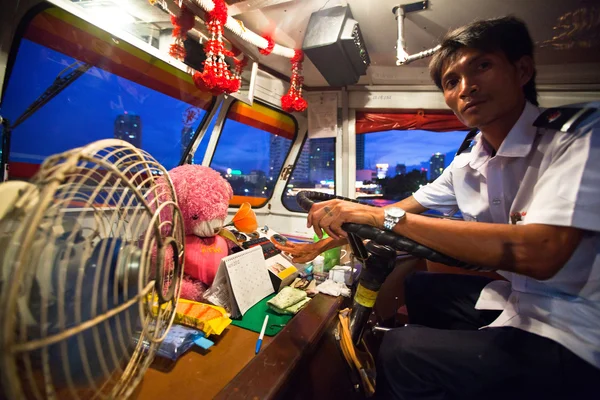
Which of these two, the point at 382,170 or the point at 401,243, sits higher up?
the point at 382,170

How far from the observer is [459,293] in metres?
1.13

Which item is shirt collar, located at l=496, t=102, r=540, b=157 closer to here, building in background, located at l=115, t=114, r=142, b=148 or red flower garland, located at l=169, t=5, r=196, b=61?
red flower garland, located at l=169, t=5, r=196, b=61

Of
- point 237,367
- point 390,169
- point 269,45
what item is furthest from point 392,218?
point 390,169

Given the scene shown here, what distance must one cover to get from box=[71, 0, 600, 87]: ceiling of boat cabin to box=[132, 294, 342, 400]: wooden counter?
1.92m

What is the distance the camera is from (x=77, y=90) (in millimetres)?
1836

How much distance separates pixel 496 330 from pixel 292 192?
133 inches

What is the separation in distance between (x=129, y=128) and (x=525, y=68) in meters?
2.84

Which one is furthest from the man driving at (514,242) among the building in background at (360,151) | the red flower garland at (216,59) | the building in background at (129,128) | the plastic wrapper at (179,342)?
the building in background at (360,151)

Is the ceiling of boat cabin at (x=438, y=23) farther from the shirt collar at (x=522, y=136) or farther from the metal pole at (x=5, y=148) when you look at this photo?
the shirt collar at (x=522, y=136)

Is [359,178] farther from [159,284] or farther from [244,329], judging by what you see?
[159,284]

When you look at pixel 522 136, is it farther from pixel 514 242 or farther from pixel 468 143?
pixel 468 143

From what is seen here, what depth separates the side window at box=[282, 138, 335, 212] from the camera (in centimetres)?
372

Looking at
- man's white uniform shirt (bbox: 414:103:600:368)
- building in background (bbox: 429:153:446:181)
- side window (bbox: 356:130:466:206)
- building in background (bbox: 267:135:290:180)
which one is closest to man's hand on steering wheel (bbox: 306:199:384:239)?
man's white uniform shirt (bbox: 414:103:600:368)

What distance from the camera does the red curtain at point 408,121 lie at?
313cm
